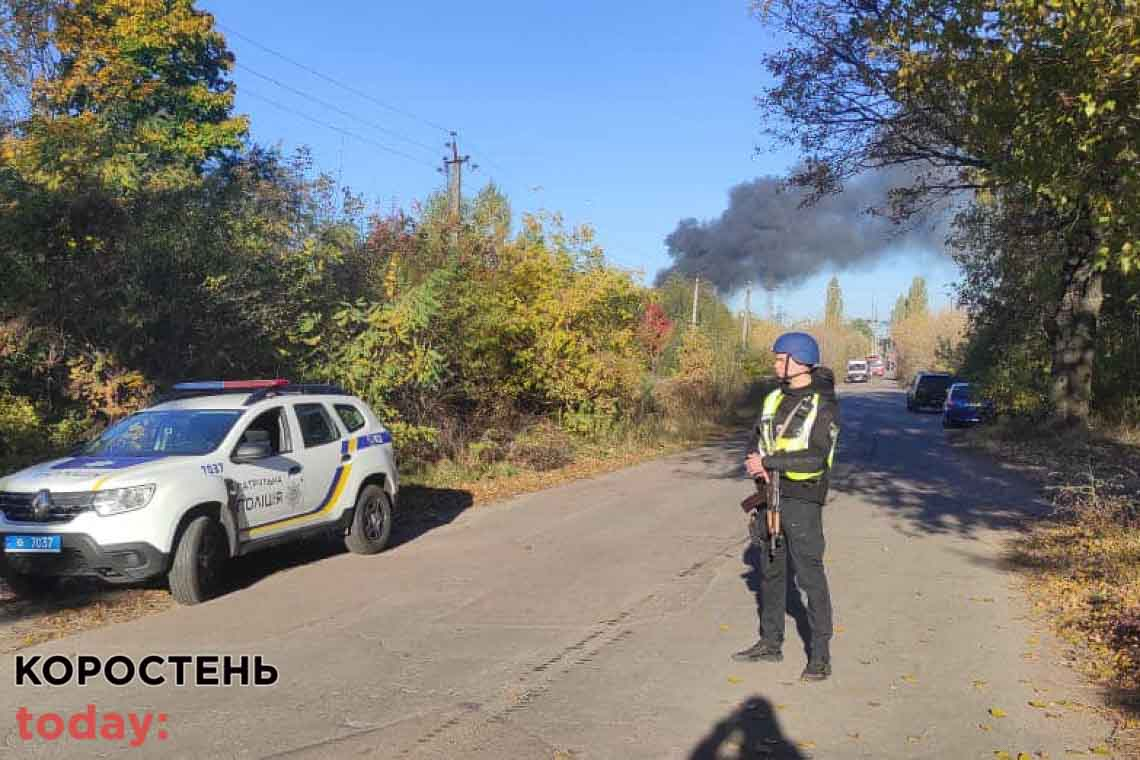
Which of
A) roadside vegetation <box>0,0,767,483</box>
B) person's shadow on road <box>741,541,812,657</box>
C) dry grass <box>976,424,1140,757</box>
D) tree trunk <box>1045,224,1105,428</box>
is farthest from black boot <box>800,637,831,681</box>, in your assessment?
tree trunk <box>1045,224,1105,428</box>

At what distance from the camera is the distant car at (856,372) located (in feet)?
319

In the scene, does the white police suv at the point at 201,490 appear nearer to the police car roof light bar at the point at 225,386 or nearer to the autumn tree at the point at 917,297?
the police car roof light bar at the point at 225,386

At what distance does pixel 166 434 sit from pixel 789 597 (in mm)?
5573

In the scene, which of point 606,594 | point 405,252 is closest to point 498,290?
point 405,252

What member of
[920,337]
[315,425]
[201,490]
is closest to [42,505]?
[201,490]

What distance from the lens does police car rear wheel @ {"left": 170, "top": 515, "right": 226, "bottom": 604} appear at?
25.1 ft

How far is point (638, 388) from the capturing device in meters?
24.0

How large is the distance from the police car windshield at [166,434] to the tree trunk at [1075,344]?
19.2m

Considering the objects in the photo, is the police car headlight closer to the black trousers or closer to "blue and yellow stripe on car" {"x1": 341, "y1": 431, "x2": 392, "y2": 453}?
"blue and yellow stripe on car" {"x1": 341, "y1": 431, "x2": 392, "y2": 453}

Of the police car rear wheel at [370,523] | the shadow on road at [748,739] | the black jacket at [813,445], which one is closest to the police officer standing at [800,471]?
the black jacket at [813,445]

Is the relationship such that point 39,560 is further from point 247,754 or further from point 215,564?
point 247,754

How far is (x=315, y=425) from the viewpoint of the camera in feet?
32.1

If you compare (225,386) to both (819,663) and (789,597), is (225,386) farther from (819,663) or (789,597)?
(819,663)

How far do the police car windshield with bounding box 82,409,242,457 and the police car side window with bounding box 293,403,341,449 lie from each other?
0.82 metres
